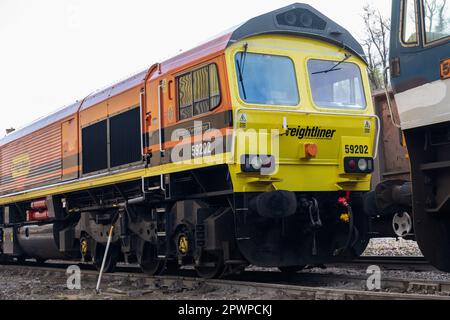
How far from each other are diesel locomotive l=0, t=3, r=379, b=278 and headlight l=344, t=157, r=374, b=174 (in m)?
0.02

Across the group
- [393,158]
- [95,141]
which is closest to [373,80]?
[393,158]

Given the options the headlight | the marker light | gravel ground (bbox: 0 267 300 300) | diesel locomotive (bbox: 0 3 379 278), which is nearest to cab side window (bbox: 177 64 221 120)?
diesel locomotive (bbox: 0 3 379 278)

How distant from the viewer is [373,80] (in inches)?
1258

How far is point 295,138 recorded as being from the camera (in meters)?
8.76

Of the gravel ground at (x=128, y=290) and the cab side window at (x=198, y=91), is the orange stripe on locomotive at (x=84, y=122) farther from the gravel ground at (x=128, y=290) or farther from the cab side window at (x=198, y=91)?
the gravel ground at (x=128, y=290)

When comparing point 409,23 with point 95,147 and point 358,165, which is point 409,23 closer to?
point 358,165

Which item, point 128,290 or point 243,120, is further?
point 128,290

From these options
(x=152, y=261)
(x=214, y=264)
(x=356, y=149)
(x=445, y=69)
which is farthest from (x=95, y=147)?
(x=445, y=69)

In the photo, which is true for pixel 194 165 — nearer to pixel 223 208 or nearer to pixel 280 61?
pixel 223 208

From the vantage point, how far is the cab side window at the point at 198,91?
28.3 feet

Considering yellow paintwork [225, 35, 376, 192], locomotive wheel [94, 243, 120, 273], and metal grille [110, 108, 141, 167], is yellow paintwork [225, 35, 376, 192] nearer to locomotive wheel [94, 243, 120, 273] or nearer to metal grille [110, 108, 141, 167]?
metal grille [110, 108, 141, 167]

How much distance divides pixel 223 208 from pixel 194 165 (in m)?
0.73

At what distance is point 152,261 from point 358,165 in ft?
12.7

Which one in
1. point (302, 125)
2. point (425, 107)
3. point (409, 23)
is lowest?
point (425, 107)
